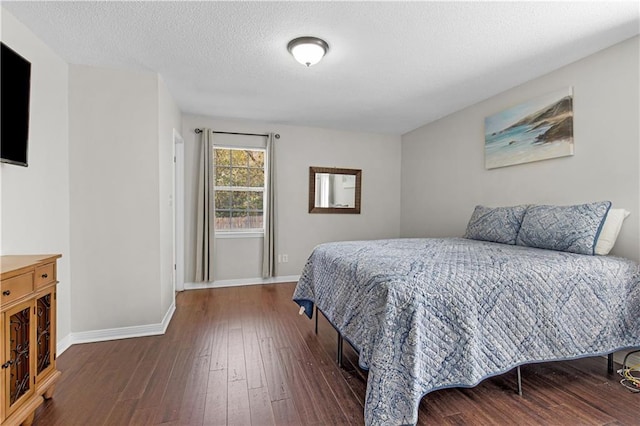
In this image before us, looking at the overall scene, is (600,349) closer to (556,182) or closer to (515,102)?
(556,182)

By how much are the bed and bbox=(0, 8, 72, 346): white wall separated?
2068mm

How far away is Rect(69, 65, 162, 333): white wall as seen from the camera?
2.54 m

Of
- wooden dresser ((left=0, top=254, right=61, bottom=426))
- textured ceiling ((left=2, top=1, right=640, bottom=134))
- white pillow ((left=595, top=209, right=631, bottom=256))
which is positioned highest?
textured ceiling ((left=2, top=1, right=640, bottom=134))

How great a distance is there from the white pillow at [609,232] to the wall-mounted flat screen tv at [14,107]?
3.79m

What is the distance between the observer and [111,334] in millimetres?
2619

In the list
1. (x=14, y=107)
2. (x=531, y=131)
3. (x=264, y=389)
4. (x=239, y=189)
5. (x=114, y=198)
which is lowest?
(x=264, y=389)

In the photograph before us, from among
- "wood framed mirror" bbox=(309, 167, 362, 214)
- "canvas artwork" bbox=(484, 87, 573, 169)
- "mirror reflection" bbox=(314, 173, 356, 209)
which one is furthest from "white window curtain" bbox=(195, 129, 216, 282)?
"canvas artwork" bbox=(484, 87, 573, 169)

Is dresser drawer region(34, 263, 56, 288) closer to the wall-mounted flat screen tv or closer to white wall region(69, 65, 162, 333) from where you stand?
the wall-mounted flat screen tv

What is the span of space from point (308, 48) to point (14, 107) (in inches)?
71.3

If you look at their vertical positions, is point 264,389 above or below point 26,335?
below

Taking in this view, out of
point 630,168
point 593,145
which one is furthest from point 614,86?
point 630,168

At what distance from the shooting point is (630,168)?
7.16 feet

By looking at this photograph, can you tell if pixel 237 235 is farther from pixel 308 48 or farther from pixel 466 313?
pixel 466 313

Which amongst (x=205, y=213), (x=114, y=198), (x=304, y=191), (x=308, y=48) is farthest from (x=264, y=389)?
(x=304, y=191)
